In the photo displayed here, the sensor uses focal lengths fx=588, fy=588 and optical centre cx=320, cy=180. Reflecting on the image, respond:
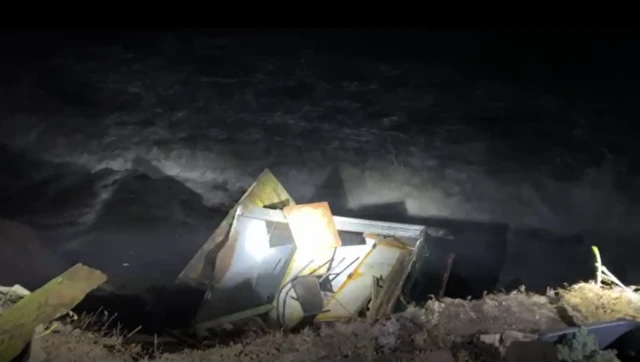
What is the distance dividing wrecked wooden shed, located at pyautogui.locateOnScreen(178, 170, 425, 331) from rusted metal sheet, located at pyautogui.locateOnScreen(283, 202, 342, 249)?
10 mm

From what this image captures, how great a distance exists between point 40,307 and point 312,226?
2626 millimetres

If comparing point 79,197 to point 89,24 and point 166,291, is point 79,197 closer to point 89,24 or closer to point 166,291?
point 166,291

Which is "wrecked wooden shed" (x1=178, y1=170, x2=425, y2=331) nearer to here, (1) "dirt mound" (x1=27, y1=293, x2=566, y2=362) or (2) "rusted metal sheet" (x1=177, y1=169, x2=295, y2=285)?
(2) "rusted metal sheet" (x1=177, y1=169, x2=295, y2=285)

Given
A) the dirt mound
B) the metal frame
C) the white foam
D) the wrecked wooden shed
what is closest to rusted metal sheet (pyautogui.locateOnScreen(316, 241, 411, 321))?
the wrecked wooden shed

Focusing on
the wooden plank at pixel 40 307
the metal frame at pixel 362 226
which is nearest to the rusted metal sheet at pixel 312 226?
the metal frame at pixel 362 226

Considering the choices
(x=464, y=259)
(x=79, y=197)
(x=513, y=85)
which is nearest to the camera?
(x=464, y=259)

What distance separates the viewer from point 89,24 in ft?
46.6

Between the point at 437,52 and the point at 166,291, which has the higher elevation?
the point at 437,52

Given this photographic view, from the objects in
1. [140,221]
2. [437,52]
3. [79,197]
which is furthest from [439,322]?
[437,52]

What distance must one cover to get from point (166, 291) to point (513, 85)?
335 inches

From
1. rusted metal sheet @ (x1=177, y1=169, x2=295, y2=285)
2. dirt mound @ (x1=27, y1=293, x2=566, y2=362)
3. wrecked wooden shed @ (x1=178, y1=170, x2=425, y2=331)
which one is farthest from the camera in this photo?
rusted metal sheet @ (x1=177, y1=169, x2=295, y2=285)

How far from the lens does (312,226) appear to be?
6121 mm

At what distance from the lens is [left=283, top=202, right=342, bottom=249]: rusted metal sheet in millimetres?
6105

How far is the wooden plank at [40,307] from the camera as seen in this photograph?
4590mm
